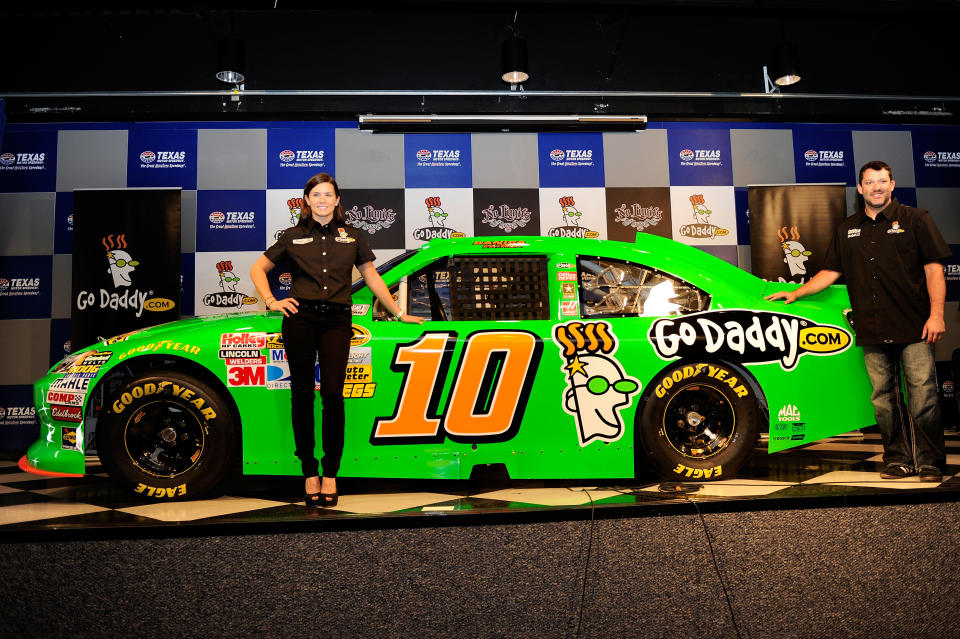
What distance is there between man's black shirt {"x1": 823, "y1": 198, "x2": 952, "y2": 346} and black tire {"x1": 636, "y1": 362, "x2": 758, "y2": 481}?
0.77 m

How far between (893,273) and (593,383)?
5.63ft

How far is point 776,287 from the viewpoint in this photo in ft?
11.7

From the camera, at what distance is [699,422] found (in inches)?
131

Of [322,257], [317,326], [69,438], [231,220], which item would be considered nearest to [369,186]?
[231,220]

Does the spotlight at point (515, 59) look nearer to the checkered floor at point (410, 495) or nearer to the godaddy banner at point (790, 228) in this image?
the godaddy banner at point (790, 228)

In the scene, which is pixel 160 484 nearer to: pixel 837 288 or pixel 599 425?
pixel 599 425

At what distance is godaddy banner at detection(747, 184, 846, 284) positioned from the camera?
599cm

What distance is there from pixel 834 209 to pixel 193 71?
21.4ft

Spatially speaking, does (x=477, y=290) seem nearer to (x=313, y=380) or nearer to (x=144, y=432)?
(x=313, y=380)

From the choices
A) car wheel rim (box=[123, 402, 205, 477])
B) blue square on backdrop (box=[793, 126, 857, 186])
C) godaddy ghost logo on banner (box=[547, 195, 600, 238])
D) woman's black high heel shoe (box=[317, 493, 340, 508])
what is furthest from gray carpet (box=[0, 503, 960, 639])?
blue square on backdrop (box=[793, 126, 857, 186])

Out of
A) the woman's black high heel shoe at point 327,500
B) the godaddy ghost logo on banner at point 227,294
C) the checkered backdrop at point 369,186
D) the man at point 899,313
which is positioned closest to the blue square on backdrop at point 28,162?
the checkered backdrop at point 369,186

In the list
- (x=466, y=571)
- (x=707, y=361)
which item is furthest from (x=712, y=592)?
(x=707, y=361)

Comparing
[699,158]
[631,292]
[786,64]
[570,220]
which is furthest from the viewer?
[699,158]

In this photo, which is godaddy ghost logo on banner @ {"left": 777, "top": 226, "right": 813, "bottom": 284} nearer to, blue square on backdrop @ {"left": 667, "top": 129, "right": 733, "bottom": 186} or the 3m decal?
blue square on backdrop @ {"left": 667, "top": 129, "right": 733, "bottom": 186}
